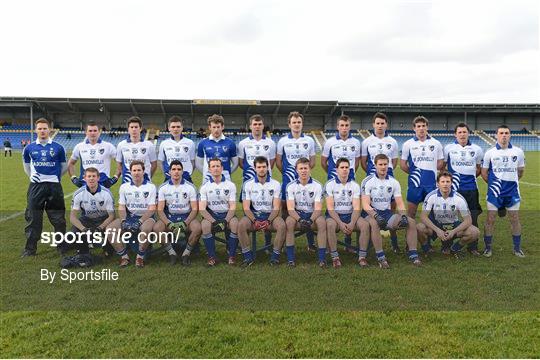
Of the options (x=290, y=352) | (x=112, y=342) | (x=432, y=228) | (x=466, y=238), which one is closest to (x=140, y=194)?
(x=112, y=342)

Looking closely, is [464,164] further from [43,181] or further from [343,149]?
[43,181]

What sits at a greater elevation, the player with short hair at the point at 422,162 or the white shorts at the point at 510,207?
the player with short hair at the point at 422,162

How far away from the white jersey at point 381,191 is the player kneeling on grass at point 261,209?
1.14 metres

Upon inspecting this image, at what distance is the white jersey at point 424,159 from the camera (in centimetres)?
589

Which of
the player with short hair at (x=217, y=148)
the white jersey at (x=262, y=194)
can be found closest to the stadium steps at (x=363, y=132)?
the player with short hair at (x=217, y=148)

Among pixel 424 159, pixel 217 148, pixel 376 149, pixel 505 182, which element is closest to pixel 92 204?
pixel 217 148

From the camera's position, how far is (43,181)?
5750 mm

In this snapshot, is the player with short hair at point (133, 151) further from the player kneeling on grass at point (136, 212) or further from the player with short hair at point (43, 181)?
the player with short hair at point (43, 181)

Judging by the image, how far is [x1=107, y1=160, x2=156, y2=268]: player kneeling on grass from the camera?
5082 millimetres

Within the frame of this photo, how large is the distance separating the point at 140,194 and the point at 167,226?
565 mm

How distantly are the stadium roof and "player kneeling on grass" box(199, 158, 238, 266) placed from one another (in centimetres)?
3016

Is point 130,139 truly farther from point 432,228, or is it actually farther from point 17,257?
point 432,228

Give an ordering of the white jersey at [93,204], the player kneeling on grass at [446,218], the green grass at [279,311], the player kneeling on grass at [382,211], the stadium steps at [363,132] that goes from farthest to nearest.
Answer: the stadium steps at [363,132]
the white jersey at [93,204]
the player kneeling on grass at [446,218]
the player kneeling on grass at [382,211]
the green grass at [279,311]

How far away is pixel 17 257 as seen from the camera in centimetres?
538
